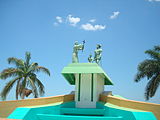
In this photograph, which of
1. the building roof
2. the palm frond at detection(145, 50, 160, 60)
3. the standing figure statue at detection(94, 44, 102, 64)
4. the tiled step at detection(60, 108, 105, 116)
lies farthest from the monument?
the palm frond at detection(145, 50, 160, 60)

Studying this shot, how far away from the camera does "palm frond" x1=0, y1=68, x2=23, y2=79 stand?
20.8 meters

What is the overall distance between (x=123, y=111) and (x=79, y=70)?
15.3 ft

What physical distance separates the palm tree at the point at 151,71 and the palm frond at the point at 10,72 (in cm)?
1259

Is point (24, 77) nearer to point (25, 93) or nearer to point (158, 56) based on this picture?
point (25, 93)

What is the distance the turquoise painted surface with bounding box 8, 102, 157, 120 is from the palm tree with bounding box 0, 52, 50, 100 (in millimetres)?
7497

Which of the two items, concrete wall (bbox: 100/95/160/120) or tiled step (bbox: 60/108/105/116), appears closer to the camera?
concrete wall (bbox: 100/95/160/120)

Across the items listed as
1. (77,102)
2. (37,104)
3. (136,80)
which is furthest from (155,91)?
(37,104)

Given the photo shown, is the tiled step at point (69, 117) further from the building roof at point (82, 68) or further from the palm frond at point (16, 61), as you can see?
the palm frond at point (16, 61)

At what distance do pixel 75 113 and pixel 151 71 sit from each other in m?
10.8

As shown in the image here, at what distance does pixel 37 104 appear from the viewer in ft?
43.4

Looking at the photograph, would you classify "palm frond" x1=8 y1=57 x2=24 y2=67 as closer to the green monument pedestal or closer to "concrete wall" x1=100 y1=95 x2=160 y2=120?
the green monument pedestal

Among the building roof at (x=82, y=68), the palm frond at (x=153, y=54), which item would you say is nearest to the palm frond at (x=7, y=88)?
the building roof at (x=82, y=68)

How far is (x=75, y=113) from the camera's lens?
13.9 metres

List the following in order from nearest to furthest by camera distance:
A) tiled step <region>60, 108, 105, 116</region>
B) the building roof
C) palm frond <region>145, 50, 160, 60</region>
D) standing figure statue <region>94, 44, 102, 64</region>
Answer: tiled step <region>60, 108, 105, 116</region> < the building roof < standing figure statue <region>94, 44, 102, 64</region> < palm frond <region>145, 50, 160, 60</region>
